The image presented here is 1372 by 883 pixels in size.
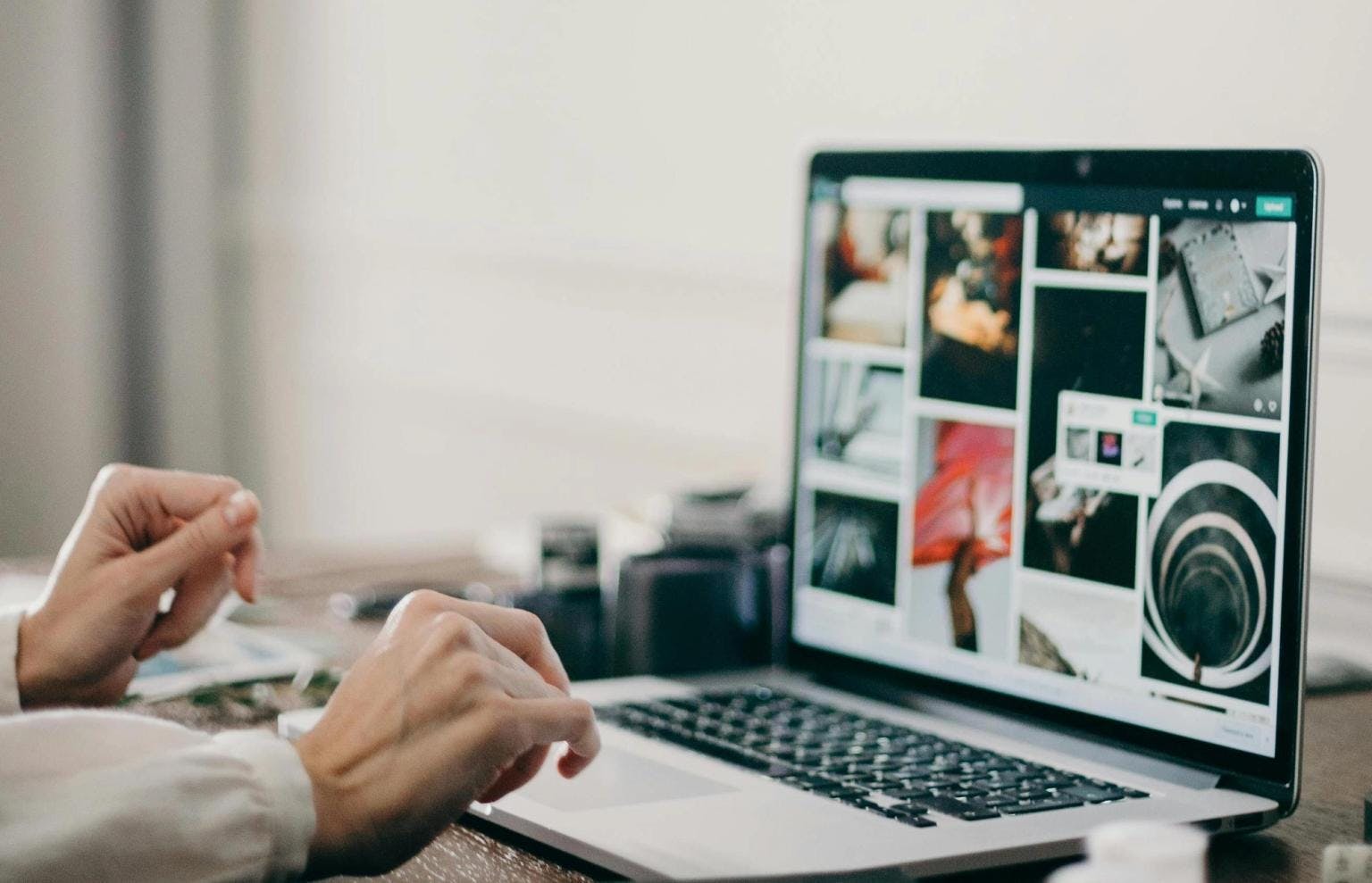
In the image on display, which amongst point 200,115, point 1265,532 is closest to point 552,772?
point 1265,532

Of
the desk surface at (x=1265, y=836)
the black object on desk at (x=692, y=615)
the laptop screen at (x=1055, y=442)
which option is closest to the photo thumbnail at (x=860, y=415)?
the laptop screen at (x=1055, y=442)

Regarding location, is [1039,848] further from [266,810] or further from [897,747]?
[266,810]

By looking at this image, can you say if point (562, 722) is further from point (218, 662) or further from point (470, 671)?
point (218, 662)

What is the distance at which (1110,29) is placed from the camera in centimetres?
155

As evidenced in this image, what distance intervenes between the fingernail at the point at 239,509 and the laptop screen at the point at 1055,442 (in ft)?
1.29

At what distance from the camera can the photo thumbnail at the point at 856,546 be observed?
1146 millimetres

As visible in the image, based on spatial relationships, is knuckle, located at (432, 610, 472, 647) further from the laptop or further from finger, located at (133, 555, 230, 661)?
finger, located at (133, 555, 230, 661)

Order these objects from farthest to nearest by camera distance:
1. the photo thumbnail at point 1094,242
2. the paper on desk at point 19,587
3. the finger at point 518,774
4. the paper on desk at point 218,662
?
the paper on desk at point 19,587 < the paper on desk at point 218,662 < the photo thumbnail at point 1094,242 < the finger at point 518,774

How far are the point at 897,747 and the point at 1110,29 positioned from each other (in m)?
0.83

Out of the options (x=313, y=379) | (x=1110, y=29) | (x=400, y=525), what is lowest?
(x=400, y=525)

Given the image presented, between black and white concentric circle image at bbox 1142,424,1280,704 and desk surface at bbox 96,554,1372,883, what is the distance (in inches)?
3.3

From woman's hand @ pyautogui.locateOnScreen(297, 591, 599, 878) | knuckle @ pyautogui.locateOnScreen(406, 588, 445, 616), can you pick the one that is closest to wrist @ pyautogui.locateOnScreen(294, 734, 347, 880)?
woman's hand @ pyautogui.locateOnScreen(297, 591, 599, 878)

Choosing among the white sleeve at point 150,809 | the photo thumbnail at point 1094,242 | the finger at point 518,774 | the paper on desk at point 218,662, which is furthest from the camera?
the paper on desk at point 218,662

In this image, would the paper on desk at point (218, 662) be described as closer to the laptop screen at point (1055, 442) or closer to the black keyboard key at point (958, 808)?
the laptop screen at point (1055, 442)
